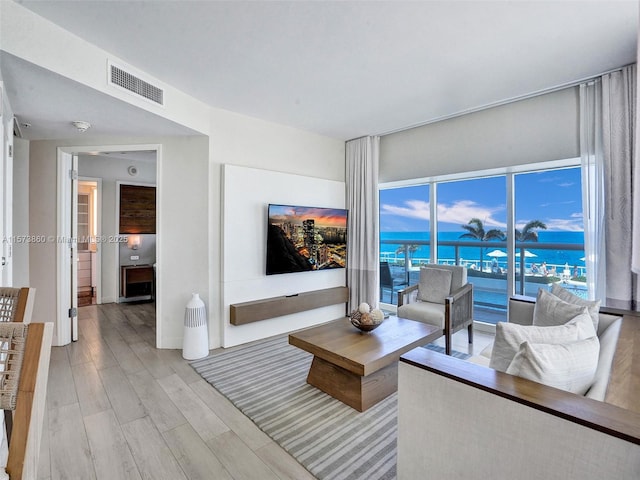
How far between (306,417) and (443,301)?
7.27 feet

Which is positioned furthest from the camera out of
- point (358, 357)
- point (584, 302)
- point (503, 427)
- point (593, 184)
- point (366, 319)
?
point (593, 184)

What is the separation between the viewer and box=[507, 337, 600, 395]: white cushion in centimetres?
116

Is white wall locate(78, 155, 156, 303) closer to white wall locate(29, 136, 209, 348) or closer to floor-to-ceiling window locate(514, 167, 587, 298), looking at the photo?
white wall locate(29, 136, 209, 348)

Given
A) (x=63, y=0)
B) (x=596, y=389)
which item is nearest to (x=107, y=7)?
(x=63, y=0)

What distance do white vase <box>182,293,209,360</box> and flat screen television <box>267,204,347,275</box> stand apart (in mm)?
897

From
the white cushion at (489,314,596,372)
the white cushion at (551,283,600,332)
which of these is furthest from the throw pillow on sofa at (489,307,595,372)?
the white cushion at (551,283,600,332)

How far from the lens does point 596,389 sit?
117 centimetres

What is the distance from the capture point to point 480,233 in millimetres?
4309

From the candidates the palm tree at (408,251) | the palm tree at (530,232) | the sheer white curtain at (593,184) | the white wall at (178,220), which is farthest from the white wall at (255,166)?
the sheer white curtain at (593,184)

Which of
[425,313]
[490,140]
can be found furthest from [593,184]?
[425,313]

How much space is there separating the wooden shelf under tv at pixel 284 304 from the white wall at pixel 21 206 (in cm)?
224

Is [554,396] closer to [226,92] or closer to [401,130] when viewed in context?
[226,92]

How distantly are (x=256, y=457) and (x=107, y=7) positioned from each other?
9.21ft

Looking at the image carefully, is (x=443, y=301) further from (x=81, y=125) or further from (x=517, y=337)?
(x=81, y=125)
